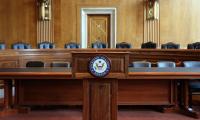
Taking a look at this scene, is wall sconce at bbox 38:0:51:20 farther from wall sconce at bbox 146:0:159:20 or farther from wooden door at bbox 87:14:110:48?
wall sconce at bbox 146:0:159:20

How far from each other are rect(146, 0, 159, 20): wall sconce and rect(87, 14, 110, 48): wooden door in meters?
1.45

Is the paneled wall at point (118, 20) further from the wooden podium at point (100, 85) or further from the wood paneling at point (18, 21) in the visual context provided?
the wooden podium at point (100, 85)

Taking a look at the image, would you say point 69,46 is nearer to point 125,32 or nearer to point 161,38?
point 125,32

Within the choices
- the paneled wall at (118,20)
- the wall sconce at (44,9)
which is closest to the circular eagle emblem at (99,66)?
the paneled wall at (118,20)

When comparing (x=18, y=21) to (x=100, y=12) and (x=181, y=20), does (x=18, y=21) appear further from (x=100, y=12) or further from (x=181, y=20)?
(x=181, y=20)

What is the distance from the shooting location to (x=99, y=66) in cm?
323

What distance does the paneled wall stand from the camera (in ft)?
35.1

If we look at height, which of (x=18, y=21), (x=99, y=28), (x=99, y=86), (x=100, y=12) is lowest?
(x=99, y=86)

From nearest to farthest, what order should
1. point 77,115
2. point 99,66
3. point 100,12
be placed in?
1. point 99,66
2. point 77,115
3. point 100,12

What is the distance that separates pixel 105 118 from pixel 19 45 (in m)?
5.94

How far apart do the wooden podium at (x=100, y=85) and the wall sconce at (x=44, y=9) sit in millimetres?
7653

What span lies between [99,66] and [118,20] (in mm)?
7728

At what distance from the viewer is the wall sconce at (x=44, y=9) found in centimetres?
1060

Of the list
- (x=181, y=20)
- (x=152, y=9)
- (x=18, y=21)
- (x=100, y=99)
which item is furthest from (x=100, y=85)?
(x=18, y=21)
